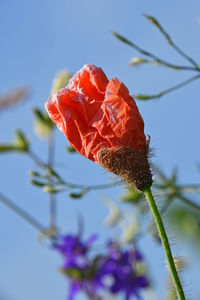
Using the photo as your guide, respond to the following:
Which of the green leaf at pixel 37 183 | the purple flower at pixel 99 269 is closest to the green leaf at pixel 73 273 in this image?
the purple flower at pixel 99 269

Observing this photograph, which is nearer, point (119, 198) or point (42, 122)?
point (119, 198)

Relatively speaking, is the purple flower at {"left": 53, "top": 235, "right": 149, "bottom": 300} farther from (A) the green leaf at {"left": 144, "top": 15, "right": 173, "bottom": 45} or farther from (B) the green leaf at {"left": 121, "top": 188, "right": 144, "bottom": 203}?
(A) the green leaf at {"left": 144, "top": 15, "right": 173, "bottom": 45}

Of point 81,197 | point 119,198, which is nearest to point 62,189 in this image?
point 81,197

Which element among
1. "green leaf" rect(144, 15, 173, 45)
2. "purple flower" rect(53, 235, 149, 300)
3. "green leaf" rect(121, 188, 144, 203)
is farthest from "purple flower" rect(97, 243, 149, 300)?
"green leaf" rect(144, 15, 173, 45)

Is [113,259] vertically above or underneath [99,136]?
above

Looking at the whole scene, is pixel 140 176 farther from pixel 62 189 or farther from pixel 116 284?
pixel 116 284

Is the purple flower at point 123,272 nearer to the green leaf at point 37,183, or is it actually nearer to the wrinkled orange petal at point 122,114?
the green leaf at point 37,183

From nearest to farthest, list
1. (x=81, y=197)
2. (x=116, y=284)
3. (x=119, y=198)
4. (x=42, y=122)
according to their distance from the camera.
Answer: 1. (x=81, y=197)
2. (x=119, y=198)
3. (x=42, y=122)
4. (x=116, y=284)

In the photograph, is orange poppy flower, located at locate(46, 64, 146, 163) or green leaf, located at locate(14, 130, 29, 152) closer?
orange poppy flower, located at locate(46, 64, 146, 163)
